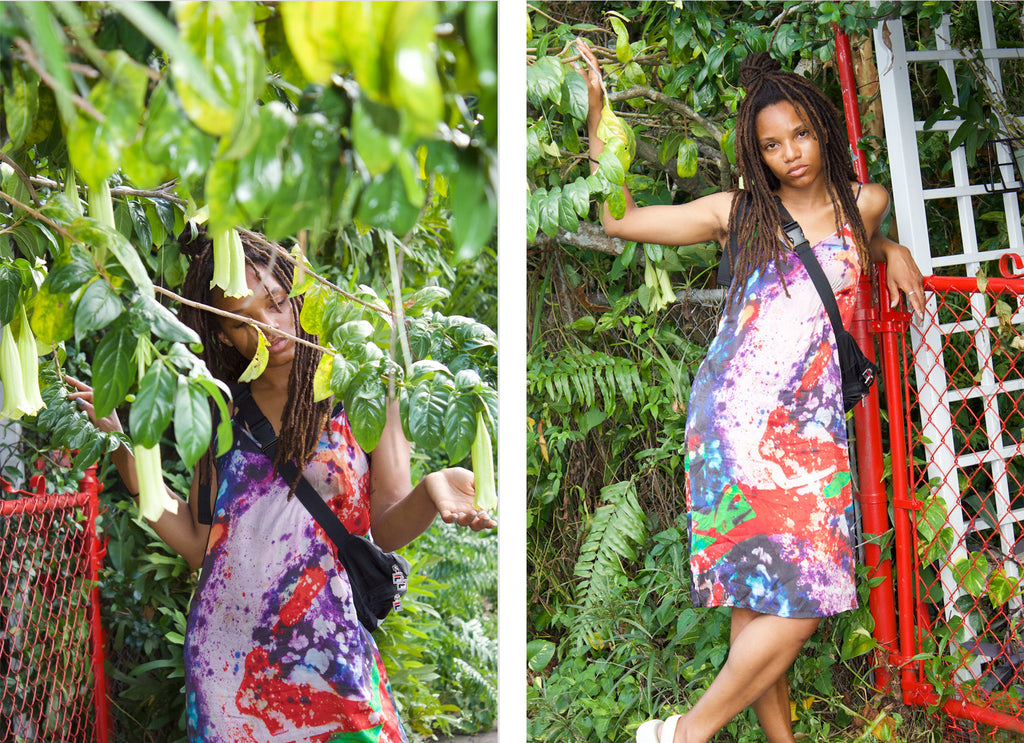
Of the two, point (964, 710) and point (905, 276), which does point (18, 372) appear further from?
point (964, 710)

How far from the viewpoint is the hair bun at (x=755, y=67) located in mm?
1664

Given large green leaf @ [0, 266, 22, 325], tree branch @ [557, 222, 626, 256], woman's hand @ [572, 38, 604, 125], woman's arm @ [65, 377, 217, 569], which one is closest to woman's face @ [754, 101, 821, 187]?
woman's hand @ [572, 38, 604, 125]

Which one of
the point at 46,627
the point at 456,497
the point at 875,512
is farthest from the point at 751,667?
the point at 46,627

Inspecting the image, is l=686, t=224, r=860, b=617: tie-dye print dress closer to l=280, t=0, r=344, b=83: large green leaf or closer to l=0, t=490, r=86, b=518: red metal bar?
l=280, t=0, r=344, b=83: large green leaf

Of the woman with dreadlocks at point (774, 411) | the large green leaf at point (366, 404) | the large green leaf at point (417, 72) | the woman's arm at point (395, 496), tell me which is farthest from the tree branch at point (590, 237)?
the large green leaf at point (417, 72)

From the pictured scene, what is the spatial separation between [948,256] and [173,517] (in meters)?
1.70

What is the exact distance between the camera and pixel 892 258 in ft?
5.68

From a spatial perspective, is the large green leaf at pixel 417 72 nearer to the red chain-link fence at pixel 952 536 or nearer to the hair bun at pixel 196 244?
the hair bun at pixel 196 244

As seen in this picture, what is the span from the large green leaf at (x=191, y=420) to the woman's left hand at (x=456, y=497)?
0.51 meters

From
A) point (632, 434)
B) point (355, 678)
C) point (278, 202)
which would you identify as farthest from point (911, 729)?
point (278, 202)

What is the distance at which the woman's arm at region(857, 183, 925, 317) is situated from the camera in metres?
1.70

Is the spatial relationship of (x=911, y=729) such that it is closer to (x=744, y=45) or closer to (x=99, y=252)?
(x=744, y=45)

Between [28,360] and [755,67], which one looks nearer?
[28,360]

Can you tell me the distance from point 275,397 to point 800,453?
99 centimetres
